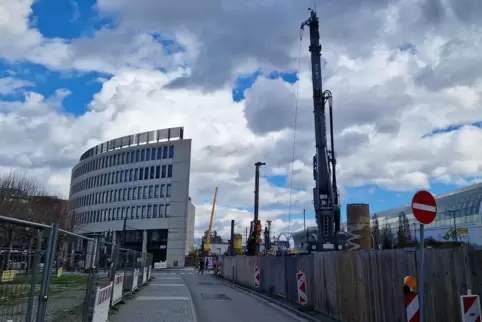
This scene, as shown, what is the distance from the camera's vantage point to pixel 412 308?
752 cm

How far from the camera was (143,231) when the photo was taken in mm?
81312

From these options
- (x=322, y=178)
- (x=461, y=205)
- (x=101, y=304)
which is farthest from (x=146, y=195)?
(x=101, y=304)

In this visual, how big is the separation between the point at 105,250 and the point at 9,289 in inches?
288

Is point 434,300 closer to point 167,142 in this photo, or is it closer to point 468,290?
point 468,290

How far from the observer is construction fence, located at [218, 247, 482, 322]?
22.8 ft

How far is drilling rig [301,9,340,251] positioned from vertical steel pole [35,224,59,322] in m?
17.3

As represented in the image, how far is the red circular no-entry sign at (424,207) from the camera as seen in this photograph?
23.0 feet

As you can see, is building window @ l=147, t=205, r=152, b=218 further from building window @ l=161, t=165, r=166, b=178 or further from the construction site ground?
the construction site ground

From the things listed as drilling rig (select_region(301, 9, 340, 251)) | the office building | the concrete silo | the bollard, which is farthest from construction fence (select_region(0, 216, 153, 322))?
the office building

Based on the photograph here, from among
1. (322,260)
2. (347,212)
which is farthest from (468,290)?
(347,212)

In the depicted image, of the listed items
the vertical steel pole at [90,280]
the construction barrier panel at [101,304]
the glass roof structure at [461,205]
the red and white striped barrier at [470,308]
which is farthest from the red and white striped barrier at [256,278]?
the glass roof structure at [461,205]

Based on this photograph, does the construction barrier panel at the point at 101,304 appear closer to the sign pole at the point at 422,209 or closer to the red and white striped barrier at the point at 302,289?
the sign pole at the point at 422,209

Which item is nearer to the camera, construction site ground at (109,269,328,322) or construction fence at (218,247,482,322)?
construction fence at (218,247,482,322)

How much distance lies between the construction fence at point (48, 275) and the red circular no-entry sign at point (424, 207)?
17.7 ft
